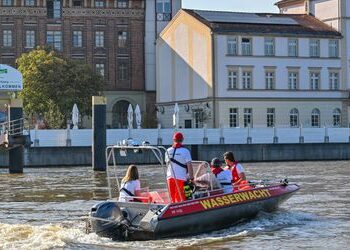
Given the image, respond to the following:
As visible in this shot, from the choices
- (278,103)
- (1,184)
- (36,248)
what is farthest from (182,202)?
(278,103)

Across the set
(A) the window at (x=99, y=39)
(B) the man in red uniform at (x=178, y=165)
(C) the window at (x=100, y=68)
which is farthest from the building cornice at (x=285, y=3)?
(B) the man in red uniform at (x=178, y=165)

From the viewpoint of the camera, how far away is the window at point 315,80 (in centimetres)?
6656

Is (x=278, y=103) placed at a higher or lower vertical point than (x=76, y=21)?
lower

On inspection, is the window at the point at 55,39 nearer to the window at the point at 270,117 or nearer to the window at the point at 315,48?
the window at the point at 270,117

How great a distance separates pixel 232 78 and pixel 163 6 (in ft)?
49.6

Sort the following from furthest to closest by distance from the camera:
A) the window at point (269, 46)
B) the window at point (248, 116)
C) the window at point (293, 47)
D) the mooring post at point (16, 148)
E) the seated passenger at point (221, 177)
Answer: the window at point (293, 47) → the window at point (269, 46) → the window at point (248, 116) → the mooring post at point (16, 148) → the seated passenger at point (221, 177)

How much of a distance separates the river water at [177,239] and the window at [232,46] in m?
32.7

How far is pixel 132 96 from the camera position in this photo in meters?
74.8

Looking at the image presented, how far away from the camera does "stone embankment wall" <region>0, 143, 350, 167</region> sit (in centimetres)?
4959

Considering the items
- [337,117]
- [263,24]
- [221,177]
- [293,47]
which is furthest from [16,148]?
[337,117]

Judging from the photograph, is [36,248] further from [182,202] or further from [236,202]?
[236,202]

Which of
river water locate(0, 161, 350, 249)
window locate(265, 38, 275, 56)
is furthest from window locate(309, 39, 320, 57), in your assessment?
river water locate(0, 161, 350, 249)

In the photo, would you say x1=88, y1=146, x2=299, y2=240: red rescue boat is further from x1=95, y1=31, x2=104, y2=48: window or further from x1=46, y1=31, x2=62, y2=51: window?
x1=95, y1=31, x2=104, y2=48: window

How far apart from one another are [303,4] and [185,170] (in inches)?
2355
